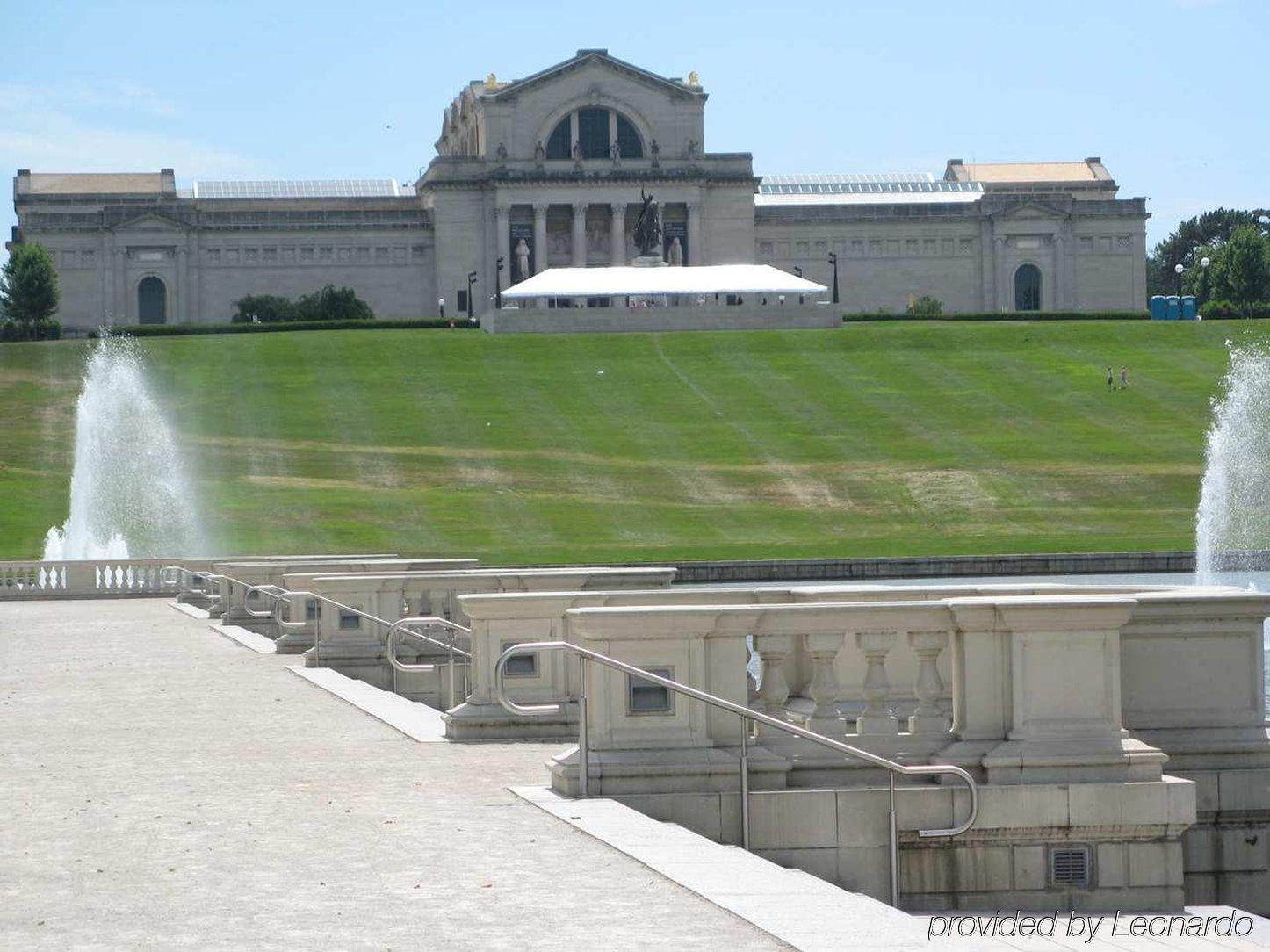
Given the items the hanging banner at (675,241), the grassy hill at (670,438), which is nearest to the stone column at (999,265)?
the hanging banner at (675,241)

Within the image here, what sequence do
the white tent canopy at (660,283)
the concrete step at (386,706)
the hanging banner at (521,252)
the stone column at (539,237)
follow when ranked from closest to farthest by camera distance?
the concrete step at (386,706)
the white tent canopy at (660,283)
the stone column at (539,237)
the hanging banner at (521,252)

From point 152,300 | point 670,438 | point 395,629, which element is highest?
point 152,300

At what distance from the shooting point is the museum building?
433 ft

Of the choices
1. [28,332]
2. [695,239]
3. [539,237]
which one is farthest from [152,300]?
[695,239]

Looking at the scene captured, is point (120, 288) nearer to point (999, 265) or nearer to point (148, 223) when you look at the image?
point (148, 223)

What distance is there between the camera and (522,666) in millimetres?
15531

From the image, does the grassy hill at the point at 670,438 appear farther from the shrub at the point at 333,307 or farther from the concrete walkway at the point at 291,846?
the concrete walkway at the point at 291,846

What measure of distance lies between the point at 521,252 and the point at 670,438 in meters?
65.0

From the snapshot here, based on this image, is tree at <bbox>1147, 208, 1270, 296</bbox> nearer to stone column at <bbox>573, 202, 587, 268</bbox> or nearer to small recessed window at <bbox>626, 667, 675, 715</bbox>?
stone column at <bbox>573, 202, 587, 268</bbox>

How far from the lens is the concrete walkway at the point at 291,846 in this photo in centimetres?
819

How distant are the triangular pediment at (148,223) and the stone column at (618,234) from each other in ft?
90.5

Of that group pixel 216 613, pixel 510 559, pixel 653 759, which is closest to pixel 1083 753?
pixel 653 759

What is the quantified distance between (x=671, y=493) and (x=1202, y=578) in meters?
20.4

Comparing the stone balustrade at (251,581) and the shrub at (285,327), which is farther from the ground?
the shrub at (285,327)
